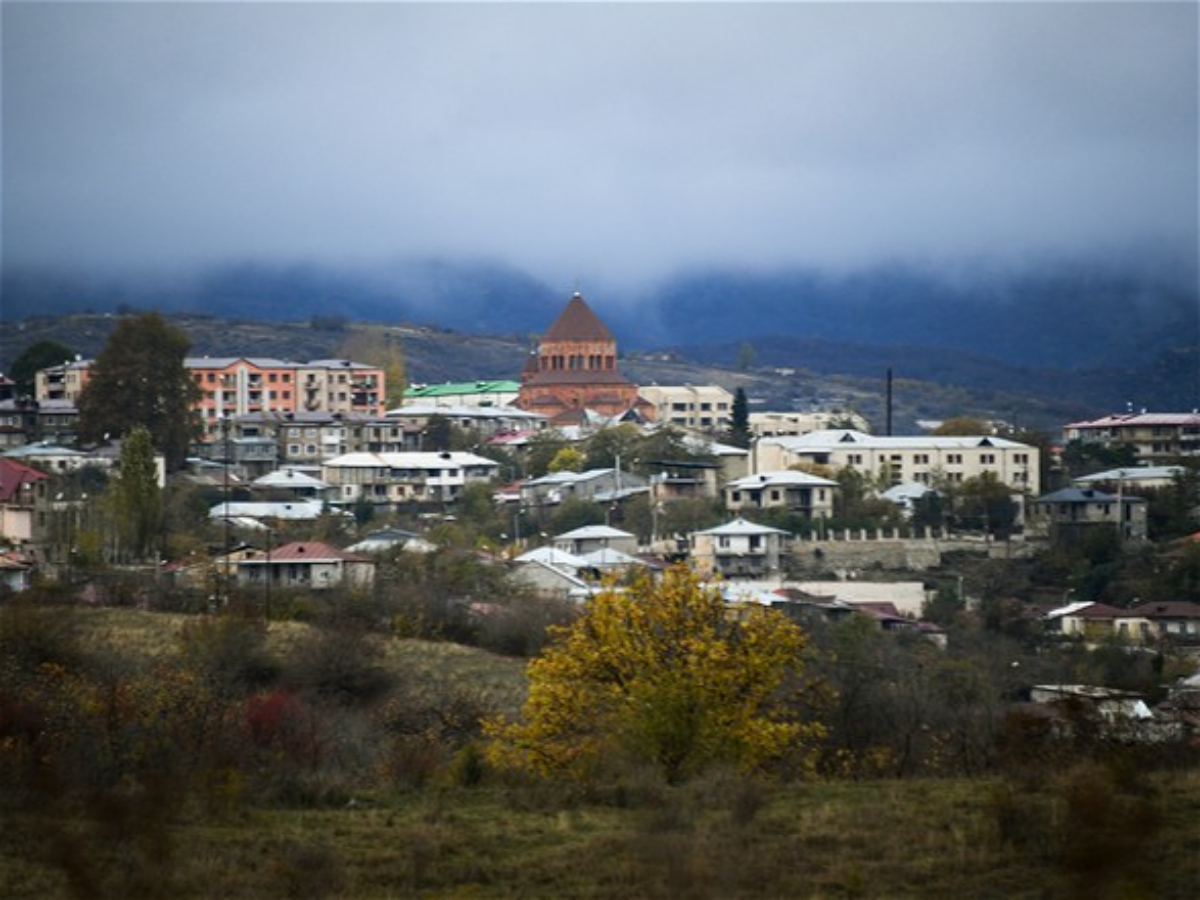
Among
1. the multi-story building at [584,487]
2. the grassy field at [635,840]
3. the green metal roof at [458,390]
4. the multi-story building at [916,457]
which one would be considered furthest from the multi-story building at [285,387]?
the grassy field at [635,840]

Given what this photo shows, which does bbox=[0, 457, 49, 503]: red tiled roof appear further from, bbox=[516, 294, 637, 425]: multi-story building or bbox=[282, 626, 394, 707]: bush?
bbox=[516, 294, 637, 425]: multi-story building

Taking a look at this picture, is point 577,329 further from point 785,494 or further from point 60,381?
point 785,494

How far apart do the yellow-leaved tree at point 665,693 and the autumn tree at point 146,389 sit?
45203 millimetres

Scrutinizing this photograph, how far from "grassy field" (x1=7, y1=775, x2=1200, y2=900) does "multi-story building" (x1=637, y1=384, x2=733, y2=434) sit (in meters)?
75.3

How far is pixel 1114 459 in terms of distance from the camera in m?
77.5

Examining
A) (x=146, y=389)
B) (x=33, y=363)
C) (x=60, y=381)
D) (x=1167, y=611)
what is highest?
(x=33, y=363)

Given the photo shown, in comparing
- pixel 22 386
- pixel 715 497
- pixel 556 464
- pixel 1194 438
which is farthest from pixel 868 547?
pixel 22 386

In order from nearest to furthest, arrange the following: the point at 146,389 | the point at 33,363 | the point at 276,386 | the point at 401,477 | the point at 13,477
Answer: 1. the point at 13,477
2. the point at 146,389
3. the point at 401,477
4. the point at 33,363
5. the point at 276,386

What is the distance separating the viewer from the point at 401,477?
73500mm

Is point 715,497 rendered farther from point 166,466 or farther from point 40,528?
point 40,528

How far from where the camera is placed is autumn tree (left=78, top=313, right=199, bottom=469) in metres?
70.8

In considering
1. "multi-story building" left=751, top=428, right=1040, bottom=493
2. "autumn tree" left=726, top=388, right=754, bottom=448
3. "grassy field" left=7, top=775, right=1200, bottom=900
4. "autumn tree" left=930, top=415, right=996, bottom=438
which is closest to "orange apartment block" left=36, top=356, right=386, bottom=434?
"autumn tree" left=726, top=388, right=754, bottom=448

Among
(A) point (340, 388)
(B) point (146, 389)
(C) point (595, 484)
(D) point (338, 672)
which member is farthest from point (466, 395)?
(D) point (338, 672)

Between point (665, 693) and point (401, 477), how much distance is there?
50301 mm
